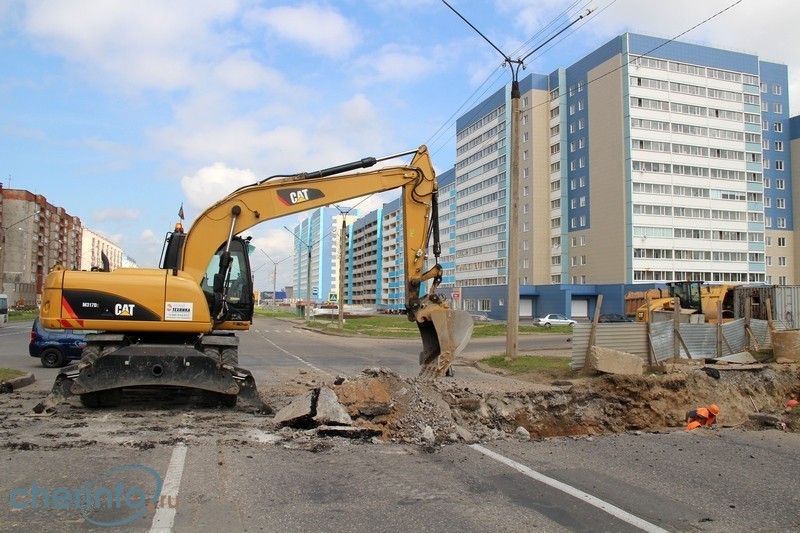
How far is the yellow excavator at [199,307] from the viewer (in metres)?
9.39

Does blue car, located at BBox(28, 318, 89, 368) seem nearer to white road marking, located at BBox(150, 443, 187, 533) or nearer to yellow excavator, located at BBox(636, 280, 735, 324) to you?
white road marking, located at BBox(150, 443, 187, 533)

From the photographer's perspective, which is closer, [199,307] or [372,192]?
[199,307]

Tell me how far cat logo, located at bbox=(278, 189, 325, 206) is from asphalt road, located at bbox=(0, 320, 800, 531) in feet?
13.6

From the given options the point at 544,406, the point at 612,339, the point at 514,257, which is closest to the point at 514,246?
the point at 514,257

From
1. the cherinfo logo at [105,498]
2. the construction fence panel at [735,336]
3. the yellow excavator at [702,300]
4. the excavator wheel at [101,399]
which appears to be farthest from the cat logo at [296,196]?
the yellow excavator at [702,300]

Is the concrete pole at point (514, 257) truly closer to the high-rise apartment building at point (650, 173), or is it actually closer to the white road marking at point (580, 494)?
the white road marking at point (580, 494)

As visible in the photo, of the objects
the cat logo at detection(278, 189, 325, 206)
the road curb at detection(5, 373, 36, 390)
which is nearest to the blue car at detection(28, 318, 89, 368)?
the road curb at detection(5, 373, 36, 390)

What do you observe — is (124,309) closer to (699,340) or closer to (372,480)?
(372,480)

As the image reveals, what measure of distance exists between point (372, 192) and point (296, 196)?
4.97 ft

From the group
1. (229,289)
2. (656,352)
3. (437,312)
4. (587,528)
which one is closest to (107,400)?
(229,289)

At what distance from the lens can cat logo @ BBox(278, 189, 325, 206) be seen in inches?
434

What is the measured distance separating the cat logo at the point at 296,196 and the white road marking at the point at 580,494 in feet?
19.3

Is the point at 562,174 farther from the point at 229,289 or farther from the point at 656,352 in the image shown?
the point at 229,289

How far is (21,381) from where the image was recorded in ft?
42.4
